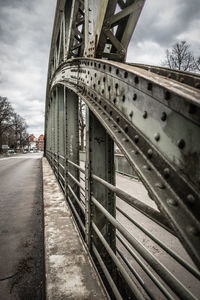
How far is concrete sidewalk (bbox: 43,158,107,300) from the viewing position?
153 centimetres

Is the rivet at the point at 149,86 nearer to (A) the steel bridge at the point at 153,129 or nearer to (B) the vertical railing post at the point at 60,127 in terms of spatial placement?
(A) the steel bridge at the point at 153,129

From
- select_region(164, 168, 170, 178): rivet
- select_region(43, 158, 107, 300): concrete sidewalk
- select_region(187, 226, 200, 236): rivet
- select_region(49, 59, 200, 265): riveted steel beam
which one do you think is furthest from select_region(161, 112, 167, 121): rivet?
select_region(43, 158, 107, 300): concrete sidewalk

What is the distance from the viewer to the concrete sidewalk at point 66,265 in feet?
5.03

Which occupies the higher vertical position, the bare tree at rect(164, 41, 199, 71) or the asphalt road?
the bare tree at rect(164, 41, 199, 71)

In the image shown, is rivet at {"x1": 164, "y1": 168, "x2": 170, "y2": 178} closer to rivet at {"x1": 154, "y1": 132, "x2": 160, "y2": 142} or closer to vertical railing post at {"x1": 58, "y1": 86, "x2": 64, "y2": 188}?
rivet at {"x1": 154, "y1": 132, "x2": 160, "y2": 142}

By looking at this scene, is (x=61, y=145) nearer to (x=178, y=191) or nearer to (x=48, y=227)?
(x=48, y=227)

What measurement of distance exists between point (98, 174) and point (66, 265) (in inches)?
43.8

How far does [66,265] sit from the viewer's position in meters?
1.90

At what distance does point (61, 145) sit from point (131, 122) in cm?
537

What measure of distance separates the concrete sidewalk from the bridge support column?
0.28 metres

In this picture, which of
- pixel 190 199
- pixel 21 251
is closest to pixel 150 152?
pixel 190 199

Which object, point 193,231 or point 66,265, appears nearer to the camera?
point 193,231

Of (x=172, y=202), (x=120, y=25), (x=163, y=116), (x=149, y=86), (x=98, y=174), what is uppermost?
(x=120, y=25)

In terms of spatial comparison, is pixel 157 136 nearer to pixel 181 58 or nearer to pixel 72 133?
pixel 72 133
